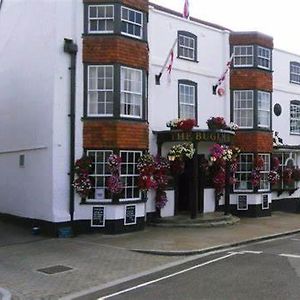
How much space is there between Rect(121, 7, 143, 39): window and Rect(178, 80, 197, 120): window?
3.42 metres

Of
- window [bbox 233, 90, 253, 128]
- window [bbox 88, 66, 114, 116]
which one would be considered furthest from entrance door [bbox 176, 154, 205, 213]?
window [bbox 88, 66, 114, 116]

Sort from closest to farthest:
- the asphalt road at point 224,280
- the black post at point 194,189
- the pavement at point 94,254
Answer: the asphalt road at point 224,280 < the pavement at point 94,254 < the black post at point 194,189

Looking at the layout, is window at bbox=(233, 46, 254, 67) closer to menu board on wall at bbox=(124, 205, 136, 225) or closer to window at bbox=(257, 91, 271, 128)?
window at bbox=(257, 91, 271, 128)

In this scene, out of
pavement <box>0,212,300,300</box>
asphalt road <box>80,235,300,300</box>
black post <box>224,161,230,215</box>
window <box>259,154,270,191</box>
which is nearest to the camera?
asphalt road <box>80,235,300,300</box>

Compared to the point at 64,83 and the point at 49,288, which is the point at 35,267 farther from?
the point at 64,83

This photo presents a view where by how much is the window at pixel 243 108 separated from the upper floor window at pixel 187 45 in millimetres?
2789

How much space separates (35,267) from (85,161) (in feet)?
17.0

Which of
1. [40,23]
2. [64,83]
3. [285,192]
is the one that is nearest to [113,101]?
[64,83]

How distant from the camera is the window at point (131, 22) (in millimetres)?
17078

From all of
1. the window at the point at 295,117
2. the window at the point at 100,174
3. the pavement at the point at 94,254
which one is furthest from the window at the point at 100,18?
the window at the point at 295,117

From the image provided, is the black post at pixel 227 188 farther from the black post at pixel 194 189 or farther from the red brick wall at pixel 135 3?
the red brick wall at pixel 135 3

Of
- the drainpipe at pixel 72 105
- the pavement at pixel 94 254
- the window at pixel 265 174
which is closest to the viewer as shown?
the pavement at pixel 94 254

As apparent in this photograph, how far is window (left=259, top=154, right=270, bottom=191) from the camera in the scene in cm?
2235

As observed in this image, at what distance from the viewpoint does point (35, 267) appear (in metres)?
11.9
